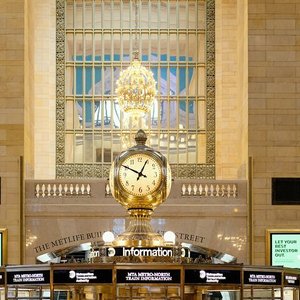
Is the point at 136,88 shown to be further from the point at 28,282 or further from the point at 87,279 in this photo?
the point at 87,279

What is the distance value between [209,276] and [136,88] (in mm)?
22843

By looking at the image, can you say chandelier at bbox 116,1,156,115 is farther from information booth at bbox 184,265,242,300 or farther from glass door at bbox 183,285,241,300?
information booth at bbox 184,265,242,300

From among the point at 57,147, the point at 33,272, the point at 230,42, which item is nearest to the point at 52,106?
the point at 57,147

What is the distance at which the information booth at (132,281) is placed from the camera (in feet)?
28.0

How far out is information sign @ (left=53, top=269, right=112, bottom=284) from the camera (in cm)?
859

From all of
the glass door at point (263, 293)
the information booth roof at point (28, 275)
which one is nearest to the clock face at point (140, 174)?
the information booth roof at point (28, 275)

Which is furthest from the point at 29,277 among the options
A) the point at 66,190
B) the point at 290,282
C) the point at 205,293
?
the point at 66,190

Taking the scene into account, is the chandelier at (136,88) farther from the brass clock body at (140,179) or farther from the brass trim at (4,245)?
the brass clock body at (140,179)

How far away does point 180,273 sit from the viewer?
8.63 meters

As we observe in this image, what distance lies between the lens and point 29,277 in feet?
29.4

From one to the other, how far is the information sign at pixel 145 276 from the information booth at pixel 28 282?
2.14ft

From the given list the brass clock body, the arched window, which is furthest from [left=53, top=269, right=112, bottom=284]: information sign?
the arched window

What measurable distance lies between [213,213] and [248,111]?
111 inches

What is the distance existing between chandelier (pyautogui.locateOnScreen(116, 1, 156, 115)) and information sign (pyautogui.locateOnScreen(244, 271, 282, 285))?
2192cm
